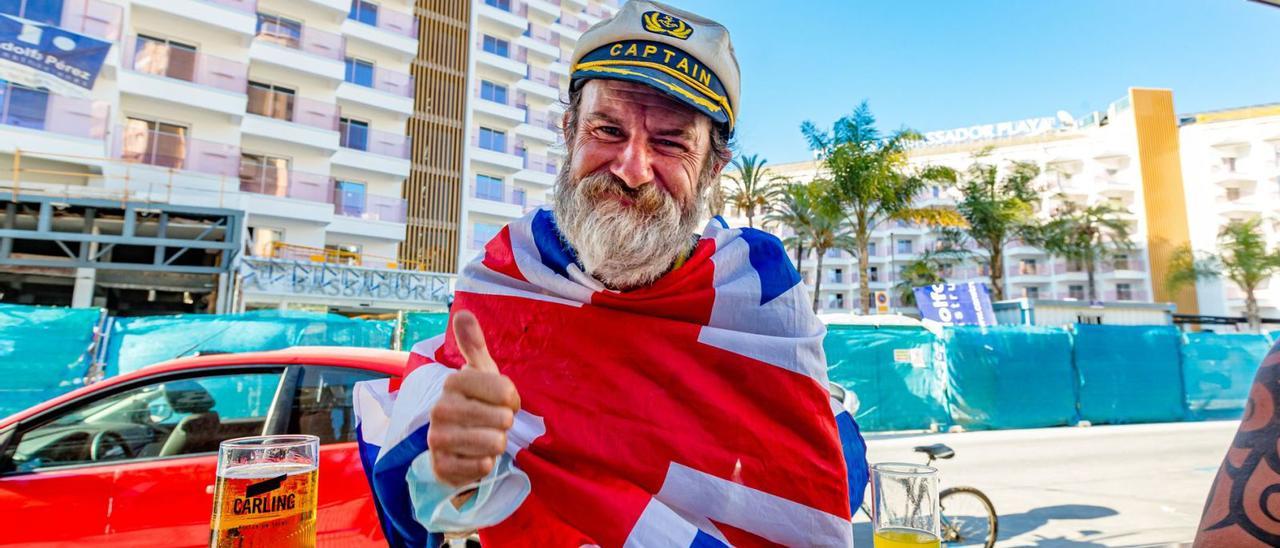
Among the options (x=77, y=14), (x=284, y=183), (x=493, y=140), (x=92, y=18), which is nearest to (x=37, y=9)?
(x=77, y=14)

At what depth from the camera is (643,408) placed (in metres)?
1.45

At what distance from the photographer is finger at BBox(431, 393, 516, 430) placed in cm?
98

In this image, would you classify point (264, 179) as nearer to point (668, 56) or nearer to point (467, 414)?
point (668, 56)

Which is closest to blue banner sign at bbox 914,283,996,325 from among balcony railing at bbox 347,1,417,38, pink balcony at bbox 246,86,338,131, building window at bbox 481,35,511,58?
pink balcony at bbox 246,86,338,131

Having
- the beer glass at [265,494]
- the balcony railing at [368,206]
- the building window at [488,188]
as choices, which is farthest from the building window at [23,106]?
the beer glass at [265,494]

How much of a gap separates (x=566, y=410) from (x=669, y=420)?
0.25 meters

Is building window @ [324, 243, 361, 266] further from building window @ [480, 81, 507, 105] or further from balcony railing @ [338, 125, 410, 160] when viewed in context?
building window @ [480, 81, 507, 105]

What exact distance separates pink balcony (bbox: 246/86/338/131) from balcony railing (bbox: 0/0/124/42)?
535 centimetres

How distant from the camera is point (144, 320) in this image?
8703mm

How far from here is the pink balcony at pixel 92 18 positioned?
18.8 meters

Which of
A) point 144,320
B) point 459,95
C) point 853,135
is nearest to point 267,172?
point 459,95

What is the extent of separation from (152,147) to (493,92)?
21.4 metres

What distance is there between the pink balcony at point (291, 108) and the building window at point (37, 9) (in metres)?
6.63

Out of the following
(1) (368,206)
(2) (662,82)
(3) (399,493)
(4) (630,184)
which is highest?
(1) (368,206)
